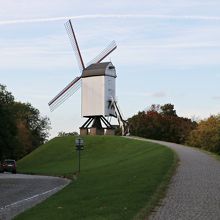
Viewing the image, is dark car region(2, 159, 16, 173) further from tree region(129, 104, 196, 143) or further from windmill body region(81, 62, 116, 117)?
tree region(129, 104, 196, 143)

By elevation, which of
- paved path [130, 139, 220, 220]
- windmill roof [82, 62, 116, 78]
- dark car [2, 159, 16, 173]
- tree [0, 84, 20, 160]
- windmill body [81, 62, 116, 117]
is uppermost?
windmill roof [82, 62, 116, 78]

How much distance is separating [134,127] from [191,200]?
90.3 metres

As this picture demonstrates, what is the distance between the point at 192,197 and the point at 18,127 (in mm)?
85100

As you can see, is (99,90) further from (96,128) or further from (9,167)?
(9,167)

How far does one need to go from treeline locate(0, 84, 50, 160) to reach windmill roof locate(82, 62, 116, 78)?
13.4 metres

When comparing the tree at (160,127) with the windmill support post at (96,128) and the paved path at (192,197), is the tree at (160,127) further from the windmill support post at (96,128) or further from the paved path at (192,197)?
the paved path at (192,197)

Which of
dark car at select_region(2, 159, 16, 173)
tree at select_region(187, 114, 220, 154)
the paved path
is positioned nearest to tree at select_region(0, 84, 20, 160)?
dark car at select_region(2, 159, 16, 173)

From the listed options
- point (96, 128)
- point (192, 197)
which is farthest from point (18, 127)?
point (192, 197)

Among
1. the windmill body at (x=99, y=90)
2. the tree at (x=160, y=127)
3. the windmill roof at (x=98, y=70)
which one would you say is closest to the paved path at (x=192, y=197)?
the windmill body at (x=99, y=90)

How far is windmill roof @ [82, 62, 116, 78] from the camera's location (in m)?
91.0

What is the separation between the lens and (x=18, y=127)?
101688 millimetres

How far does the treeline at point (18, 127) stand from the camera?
79.3 meters

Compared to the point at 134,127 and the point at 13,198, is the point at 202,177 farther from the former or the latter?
the point at 134,127

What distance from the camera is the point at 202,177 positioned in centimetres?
2598
